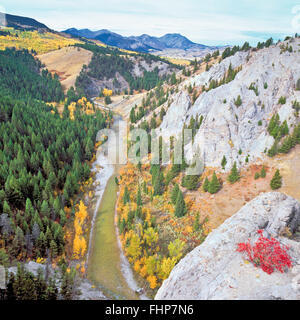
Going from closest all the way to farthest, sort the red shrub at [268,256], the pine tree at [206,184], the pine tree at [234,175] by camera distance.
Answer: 1. the red shrub at [268,256]
2. the pine tree at [234,175]
3. the pine tree at [206,184]

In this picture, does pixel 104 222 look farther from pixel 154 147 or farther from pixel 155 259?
pixel 154 147

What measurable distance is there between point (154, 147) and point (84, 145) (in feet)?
137

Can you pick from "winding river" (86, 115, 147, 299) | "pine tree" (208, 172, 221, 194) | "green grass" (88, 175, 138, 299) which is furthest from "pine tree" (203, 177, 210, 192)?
"green grass" (88, 175, 138, 299)

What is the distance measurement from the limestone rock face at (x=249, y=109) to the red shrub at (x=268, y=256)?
5514 cm

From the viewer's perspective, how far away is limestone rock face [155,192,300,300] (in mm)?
21500

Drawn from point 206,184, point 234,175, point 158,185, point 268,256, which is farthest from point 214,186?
point 268,256

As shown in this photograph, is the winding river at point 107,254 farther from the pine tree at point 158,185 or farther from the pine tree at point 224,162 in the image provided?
the pine tree at point 224,162

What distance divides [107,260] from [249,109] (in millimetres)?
78237

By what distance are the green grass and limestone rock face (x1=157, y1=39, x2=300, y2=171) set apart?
43.1m

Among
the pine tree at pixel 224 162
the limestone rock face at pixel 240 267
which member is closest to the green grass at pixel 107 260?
the limestone rock face at pixel 240 267

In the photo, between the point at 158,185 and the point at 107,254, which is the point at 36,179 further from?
the point at 158,185

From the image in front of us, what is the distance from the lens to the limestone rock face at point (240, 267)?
2150 cm

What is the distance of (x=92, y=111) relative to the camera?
→ 7407 inches
